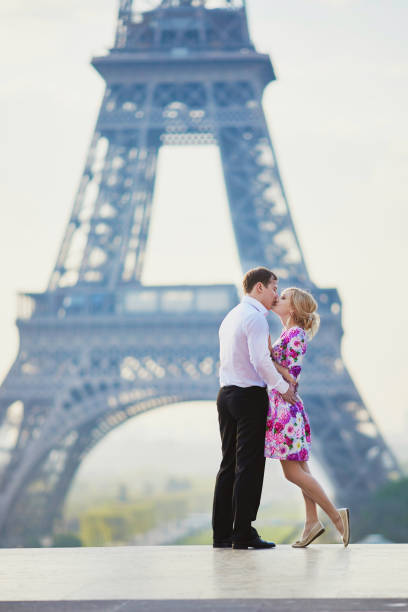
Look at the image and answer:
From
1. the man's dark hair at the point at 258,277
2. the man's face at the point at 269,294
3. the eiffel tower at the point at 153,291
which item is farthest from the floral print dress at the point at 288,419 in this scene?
the eiffel tower at the point at 153,291

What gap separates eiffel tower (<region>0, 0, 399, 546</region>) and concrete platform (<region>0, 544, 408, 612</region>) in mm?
26218

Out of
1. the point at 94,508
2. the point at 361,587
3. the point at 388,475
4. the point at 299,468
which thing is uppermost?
the point at 94,508

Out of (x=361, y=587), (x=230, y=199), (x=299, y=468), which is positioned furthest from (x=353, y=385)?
(x=361, y=587)

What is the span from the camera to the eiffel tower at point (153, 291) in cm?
3362

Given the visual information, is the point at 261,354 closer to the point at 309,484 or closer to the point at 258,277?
the point at 258,277

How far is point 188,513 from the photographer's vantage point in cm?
8500

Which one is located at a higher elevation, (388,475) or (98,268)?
(98,268)

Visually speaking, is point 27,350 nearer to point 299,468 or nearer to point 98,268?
point 98,268

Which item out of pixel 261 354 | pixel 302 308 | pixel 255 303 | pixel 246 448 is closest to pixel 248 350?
pixel 261 354

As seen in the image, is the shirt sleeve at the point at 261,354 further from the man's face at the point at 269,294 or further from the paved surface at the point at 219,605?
the paved surface at the point at 219,605

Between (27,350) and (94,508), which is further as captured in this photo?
(94,508)

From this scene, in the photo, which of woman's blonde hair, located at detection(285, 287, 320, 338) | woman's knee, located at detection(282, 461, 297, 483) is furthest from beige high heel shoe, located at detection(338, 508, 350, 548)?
woman's blonde hair, located at detection(285, 287, 320, 338)

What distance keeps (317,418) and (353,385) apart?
1.74m

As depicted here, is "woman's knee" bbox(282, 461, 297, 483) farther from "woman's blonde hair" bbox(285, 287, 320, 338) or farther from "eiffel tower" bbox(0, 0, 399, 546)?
"eiffel tower" bbox(0, 0, 399, 546)
